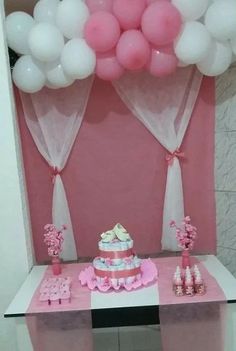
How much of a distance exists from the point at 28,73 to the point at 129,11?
644 mm

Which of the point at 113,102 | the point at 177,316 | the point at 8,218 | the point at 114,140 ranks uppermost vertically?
the point at 113,102

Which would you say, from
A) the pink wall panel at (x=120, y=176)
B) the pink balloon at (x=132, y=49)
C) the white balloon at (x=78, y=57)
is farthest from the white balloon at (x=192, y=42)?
the pink wall panel at (x=120, y=176)

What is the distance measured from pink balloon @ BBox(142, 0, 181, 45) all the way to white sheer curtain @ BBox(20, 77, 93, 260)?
2.12 ft

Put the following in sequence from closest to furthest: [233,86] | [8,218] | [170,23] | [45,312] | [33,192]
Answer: [45,312] < [170,23] < [8,218] < [233,86] < [33,192]

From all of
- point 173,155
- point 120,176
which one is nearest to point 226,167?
point 173,155

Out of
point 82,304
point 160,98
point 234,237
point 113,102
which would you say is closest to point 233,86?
point 160,98

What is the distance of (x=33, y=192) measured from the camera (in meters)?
2.38

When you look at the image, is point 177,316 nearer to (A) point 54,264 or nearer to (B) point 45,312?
(B) point 45,312

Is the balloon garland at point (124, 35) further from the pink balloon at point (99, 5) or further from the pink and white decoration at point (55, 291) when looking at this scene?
the pink and white decoration at point (55, 291)

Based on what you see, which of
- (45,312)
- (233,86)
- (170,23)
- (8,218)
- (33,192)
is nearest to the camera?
(45,312)

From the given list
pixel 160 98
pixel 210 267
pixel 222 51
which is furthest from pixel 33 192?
pixel 222 51

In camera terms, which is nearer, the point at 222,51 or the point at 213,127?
the point at 222,51

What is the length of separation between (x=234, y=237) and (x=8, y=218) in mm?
1439

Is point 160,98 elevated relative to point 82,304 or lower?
elevated
